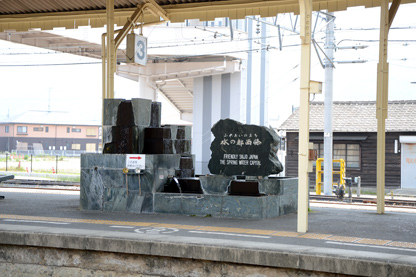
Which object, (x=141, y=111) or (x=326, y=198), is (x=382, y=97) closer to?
(x=141, y=111)

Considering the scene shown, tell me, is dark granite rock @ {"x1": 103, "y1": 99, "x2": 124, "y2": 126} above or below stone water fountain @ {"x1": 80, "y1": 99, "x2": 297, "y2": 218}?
above

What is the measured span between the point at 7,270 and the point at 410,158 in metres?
25.6

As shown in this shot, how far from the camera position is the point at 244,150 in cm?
1353

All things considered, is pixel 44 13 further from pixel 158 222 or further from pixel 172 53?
pixel 172 53

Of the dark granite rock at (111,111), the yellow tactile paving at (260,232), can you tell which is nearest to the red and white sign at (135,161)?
the dark granite rock at (111,111)

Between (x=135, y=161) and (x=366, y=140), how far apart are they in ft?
72.1

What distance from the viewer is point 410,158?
31422mm

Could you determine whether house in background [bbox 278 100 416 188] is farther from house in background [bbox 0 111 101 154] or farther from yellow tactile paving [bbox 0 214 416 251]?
house in background [bbox 0 111 101 154]

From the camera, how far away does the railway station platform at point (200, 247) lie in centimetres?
780

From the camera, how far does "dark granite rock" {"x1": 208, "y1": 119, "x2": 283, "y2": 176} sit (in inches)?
524

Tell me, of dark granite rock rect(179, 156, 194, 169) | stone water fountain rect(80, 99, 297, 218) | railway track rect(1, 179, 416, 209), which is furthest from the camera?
railway track rect(1, 179, 416, 209)

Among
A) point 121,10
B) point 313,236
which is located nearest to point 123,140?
point 313,236

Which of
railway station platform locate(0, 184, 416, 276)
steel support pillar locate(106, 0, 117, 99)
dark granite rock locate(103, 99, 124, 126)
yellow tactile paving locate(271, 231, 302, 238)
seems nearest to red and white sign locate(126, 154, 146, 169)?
dark granite rock locate(103, 99, 124, 126)

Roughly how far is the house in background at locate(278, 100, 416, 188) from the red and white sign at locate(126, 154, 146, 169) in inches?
833
